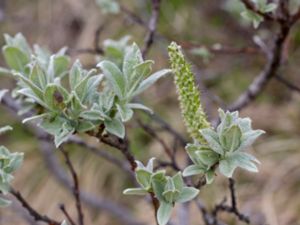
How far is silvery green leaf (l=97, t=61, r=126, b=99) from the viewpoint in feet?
2.72

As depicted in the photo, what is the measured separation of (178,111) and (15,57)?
76.2 inches

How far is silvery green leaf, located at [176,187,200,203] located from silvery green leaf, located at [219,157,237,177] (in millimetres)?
56

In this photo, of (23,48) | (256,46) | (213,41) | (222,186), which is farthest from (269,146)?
(23,48)

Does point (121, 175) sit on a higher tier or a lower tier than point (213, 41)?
lower

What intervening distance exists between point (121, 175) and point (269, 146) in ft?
2.31

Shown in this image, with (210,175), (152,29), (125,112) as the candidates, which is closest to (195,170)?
(210,175)

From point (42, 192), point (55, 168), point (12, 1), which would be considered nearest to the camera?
point (55, 168)

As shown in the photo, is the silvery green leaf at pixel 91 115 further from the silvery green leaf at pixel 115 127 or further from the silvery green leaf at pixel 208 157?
the silvery green leaf at pixel 208 157

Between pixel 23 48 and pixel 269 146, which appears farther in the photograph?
pixel 269 146

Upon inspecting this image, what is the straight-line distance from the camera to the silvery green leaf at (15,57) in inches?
43.8

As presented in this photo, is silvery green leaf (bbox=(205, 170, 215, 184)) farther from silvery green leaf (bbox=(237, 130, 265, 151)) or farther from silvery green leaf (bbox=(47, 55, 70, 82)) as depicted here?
silvery green leaf (bbox=(47, 55, 70, 82))

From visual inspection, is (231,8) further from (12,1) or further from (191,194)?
(12,1)

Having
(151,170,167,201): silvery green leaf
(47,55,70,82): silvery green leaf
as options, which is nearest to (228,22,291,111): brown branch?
(47,55,70,82): silvery green leaf

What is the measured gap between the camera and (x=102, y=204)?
2363 millimetres
